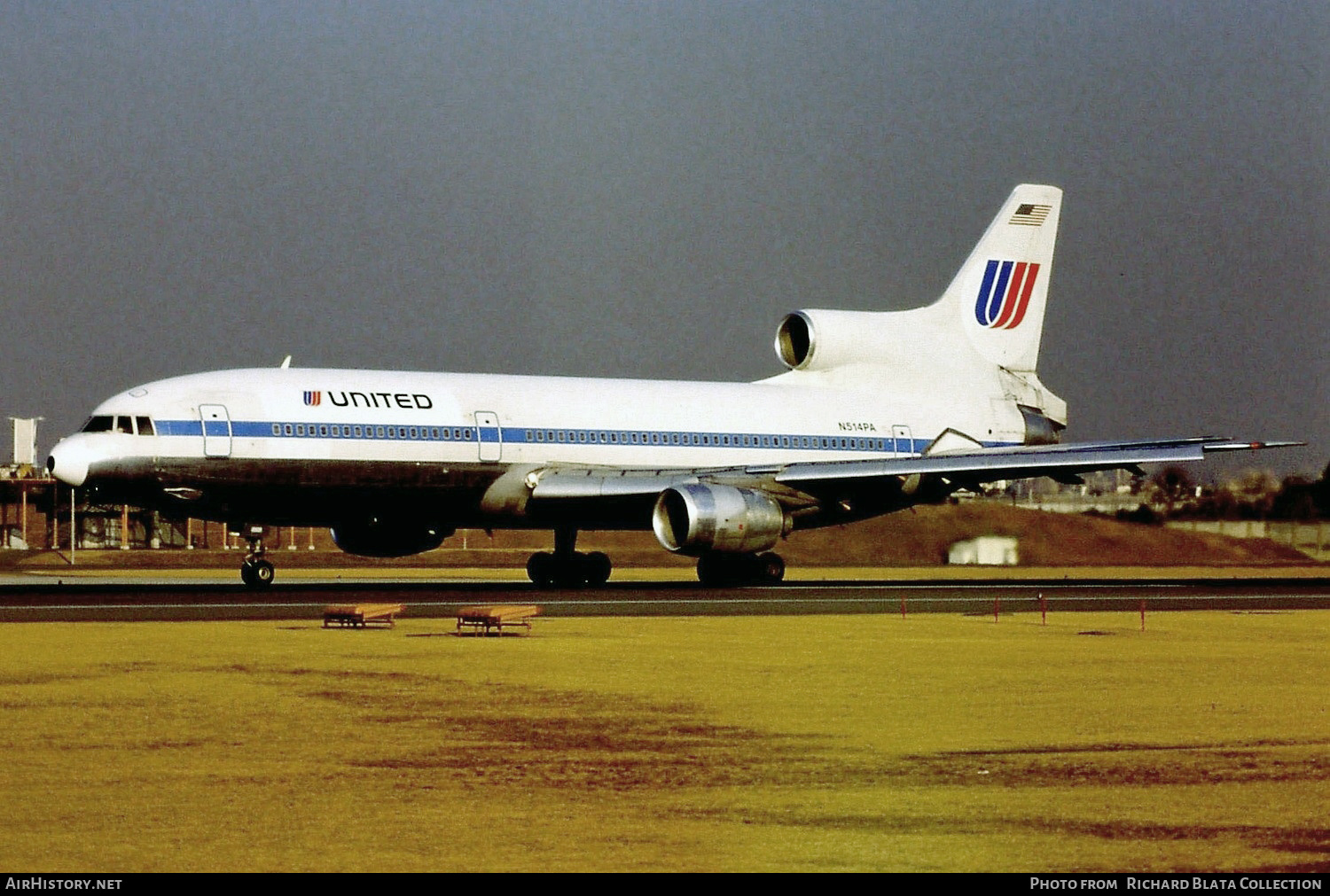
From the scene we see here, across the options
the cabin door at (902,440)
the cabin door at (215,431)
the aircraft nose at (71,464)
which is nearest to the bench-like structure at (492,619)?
the cabin door at (215,431)

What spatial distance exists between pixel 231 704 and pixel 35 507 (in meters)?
66.6

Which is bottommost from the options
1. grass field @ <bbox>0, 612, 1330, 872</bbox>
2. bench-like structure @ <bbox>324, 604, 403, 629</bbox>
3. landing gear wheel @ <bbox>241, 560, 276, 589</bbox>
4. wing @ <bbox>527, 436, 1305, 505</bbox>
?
landing gear wheel @ <bbox>241, 560, 276, 589</bbox>

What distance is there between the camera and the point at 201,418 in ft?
119

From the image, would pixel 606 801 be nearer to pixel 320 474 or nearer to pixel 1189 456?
pixel 320 474

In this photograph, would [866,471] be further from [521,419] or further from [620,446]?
[521,419]

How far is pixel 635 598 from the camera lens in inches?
1350

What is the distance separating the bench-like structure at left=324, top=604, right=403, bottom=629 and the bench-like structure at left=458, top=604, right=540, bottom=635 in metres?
1.08

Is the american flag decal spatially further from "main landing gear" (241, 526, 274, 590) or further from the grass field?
the grass field

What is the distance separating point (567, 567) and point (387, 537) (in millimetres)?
4101

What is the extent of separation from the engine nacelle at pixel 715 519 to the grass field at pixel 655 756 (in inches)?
523

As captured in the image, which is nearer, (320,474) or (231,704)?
(231,704)

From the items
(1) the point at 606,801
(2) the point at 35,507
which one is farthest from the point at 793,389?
(2) the point at 35,507

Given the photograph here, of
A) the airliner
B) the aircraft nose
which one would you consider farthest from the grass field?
the airliner

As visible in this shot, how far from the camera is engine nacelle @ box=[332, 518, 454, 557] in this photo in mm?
40250
